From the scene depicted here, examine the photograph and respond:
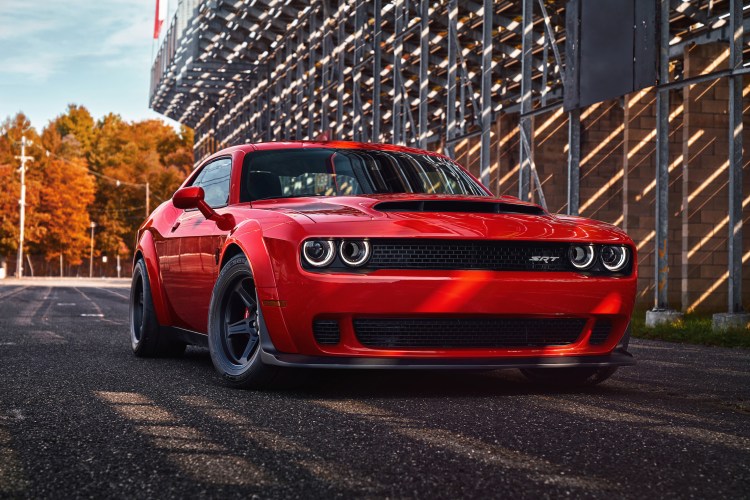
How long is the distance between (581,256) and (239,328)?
5.53 ft

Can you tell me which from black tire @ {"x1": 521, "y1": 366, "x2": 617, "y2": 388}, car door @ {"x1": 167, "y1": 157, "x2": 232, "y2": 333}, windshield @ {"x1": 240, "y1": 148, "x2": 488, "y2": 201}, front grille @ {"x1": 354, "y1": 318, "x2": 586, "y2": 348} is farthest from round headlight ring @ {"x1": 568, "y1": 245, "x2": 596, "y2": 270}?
car door @ {"x1": 167, "y1": 157, "x2": 232, "y2": 333}

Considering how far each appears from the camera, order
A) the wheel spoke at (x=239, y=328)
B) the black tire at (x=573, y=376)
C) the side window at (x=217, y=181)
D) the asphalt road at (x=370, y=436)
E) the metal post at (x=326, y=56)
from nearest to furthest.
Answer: the asphalt road at (x=370, y=436) → the wheel spoke at (x=239, y=328) → the black tire at (x=573, y=376) → the side window at (x=217, y=181) → the metal post at (x=326, y=56)

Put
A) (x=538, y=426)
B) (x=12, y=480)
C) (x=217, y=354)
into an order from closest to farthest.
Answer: (x=12, y=480)
(x=538, y=426)
(x=217, y=354)

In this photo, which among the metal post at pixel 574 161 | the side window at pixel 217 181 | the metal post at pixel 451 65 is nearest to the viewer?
the side window at pixel 217 181

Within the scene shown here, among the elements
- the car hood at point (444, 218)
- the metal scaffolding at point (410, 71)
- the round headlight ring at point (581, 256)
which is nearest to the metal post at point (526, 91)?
the metal scaffolding at point (410, 71)

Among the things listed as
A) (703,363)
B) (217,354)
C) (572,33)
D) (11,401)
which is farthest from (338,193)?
(572,33)

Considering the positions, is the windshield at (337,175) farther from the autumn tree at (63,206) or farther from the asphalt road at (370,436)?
the autumn tree at (63,206)

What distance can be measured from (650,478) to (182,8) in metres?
34.3

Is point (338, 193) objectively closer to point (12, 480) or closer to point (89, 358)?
point (89, 358)

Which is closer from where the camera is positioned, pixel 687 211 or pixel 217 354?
pixel 217 354

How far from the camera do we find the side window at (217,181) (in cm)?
619

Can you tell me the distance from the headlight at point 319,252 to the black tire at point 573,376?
4.44 ft

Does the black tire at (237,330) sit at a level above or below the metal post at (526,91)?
below

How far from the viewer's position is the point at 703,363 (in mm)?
7012
